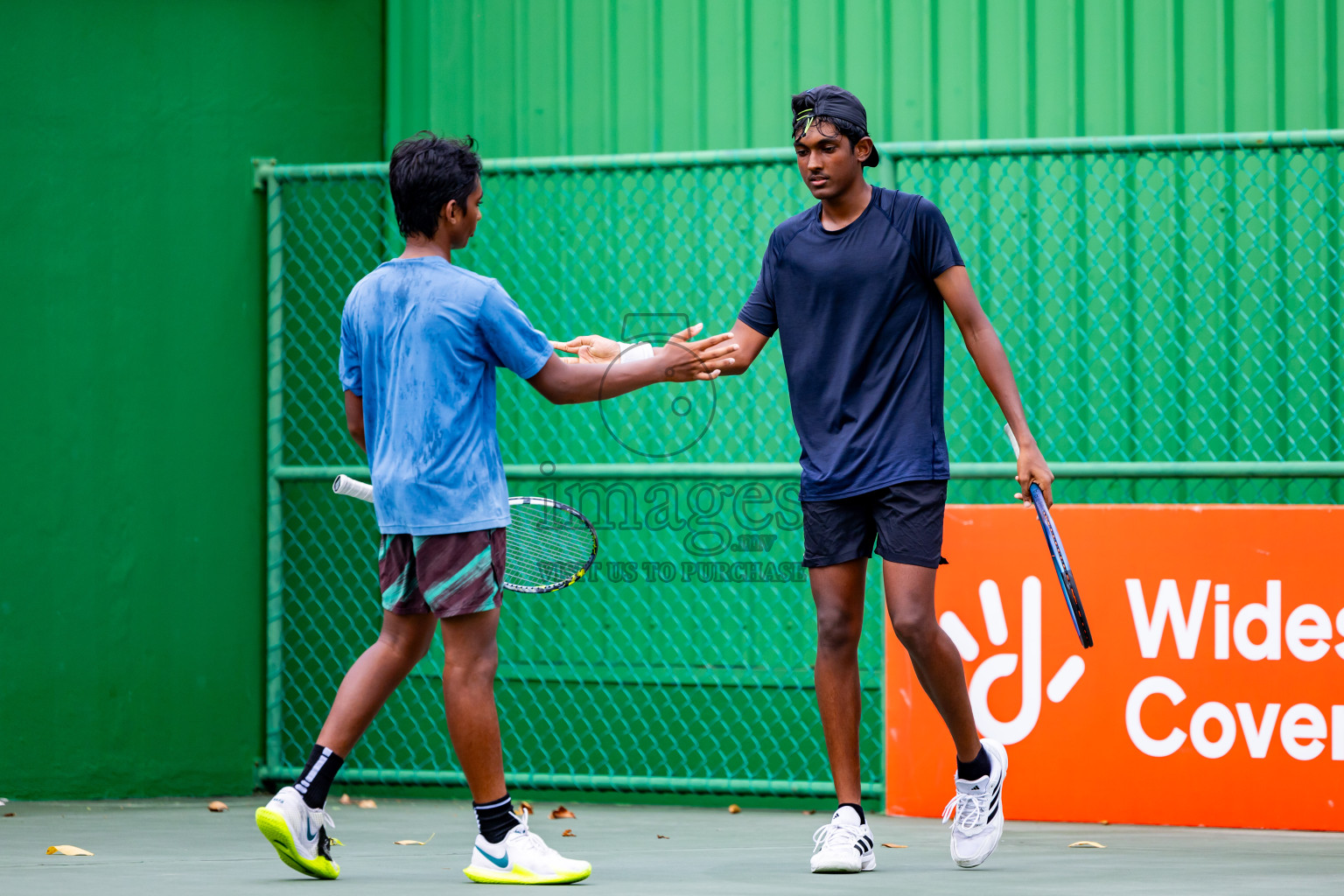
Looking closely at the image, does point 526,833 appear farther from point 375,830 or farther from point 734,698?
point 734,698

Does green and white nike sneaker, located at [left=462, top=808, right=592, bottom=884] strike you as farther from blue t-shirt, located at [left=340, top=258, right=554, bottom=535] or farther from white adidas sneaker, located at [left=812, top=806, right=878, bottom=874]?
blue t-shirt, located at [left=340, top=258, right=554, bottom=535]

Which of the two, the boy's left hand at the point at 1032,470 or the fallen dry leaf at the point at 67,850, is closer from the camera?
the boy's left hand at the point at 1032,470

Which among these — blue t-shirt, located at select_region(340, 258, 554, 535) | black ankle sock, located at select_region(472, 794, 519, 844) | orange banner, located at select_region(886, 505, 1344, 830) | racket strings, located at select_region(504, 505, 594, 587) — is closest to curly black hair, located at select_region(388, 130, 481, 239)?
blue t-shirt, located at select_region(340, 258, 554, 535)

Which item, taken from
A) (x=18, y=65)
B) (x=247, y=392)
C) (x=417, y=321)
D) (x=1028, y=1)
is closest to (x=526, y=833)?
(x=417, y=321)

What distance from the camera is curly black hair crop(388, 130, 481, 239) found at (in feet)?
14.0

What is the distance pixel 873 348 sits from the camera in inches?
182

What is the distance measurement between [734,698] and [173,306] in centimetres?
267

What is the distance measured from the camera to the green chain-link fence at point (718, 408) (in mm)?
6289

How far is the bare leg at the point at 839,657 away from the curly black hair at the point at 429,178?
4.67 feet

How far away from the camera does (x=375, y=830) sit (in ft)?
18.7

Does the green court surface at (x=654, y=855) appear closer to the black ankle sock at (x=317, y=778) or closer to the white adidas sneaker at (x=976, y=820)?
the white adidas sneaker at (x=976, y=820)

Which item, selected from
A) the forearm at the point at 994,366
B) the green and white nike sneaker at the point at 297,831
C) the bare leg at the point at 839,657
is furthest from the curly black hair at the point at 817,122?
the green and white nike sneaker at the point at 297,831

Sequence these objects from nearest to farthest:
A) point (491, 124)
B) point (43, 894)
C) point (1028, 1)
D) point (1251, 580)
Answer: point (43, 894)
point (1251, 580)
point (1028, 1)
point (491, 124)

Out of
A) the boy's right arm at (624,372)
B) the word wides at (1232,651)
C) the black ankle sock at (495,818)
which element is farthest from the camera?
the word wides at (1232,651)
